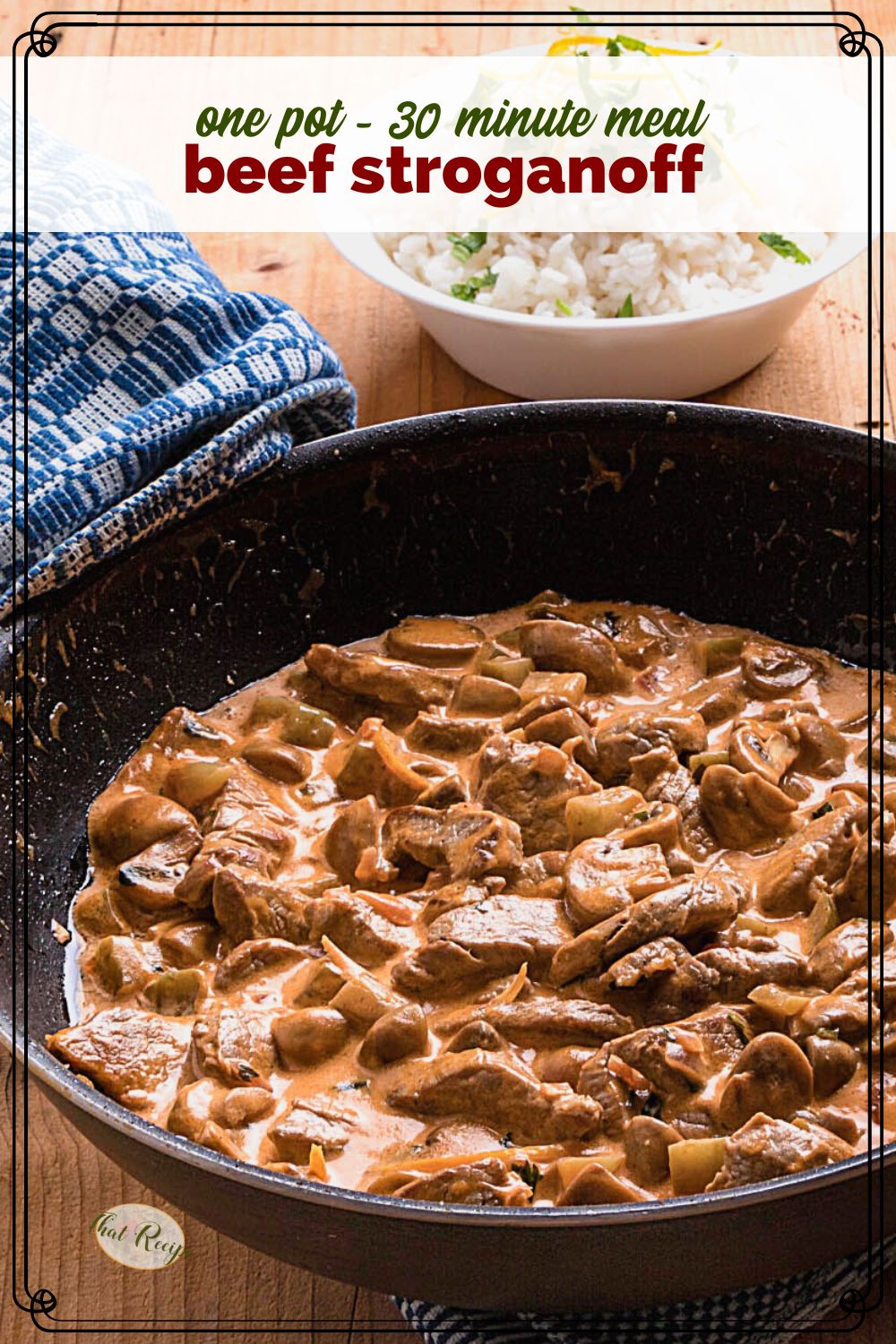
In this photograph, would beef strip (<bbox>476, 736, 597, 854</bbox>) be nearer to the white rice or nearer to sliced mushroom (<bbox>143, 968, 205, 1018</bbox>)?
sliced mushroom (<bbox>143, 968, 205, 1018</bbox>)

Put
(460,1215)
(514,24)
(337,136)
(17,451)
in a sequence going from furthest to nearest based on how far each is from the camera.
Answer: (514,24) → (337,136) → (17,451) → (460,1215)

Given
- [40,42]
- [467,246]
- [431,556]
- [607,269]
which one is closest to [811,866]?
[431,556]

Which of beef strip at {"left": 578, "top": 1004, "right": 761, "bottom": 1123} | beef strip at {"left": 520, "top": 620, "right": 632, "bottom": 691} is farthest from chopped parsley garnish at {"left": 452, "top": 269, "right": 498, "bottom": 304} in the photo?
beef strip at {"left": 578, "top": 1004, "right": 761, "bottom": 1123}

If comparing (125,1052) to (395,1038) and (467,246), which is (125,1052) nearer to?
(395,1038)

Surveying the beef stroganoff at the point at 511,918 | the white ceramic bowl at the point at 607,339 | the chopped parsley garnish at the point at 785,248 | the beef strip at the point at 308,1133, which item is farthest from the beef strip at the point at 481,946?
the chopped parsley garnish at the point at 785,248

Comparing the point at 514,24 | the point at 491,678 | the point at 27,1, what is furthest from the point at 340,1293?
the point at 27,1

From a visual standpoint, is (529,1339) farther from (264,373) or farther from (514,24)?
(514,24)
